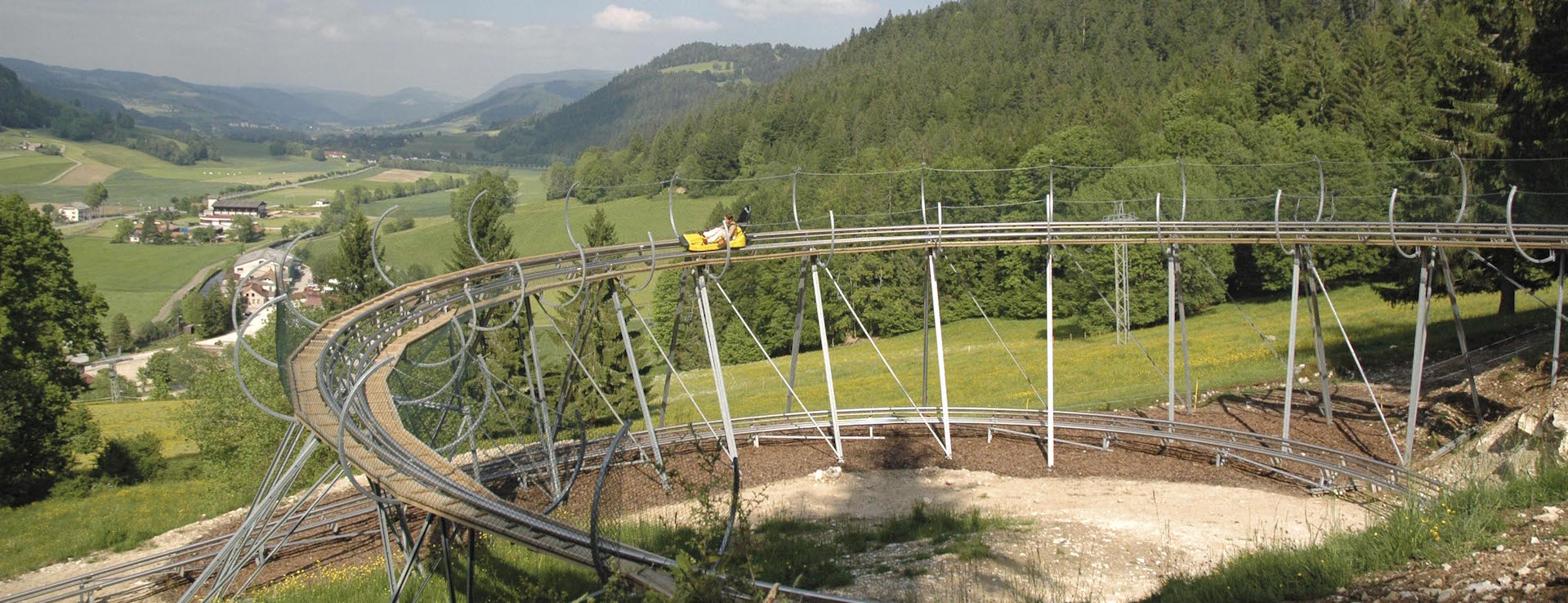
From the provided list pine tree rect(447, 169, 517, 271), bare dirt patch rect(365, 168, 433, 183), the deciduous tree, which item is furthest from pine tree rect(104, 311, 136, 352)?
the deciduous tree

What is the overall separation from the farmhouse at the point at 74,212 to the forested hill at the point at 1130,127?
7252 cm

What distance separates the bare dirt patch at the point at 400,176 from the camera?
120825 mm

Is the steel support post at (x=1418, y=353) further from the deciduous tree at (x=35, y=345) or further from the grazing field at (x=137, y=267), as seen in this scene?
the grazing field at (x=137, y=267)

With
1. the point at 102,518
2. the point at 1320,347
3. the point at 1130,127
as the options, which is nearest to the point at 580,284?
the point at 1320,347

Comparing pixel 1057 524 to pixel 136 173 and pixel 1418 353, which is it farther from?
pixel 136 173

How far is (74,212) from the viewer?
11575 cm

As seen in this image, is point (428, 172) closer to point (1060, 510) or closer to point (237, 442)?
point (237, 442)

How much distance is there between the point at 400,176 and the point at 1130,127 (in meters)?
93.3

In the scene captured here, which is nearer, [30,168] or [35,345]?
[35,345]

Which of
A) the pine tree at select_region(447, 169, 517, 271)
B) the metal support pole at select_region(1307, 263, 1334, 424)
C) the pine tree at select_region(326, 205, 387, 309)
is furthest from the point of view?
the pine tree at select_region(447, 169, 517, 271)

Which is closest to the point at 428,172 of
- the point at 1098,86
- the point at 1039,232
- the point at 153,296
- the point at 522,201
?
the point at 153,296

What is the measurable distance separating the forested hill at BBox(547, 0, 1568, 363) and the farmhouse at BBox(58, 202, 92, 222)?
72.5 meters

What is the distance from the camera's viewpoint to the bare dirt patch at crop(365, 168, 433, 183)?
120825mm

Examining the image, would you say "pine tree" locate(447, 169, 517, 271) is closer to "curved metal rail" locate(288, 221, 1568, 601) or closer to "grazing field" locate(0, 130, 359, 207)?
"curved metal rail" locate(288, 221, 1568, 601)
